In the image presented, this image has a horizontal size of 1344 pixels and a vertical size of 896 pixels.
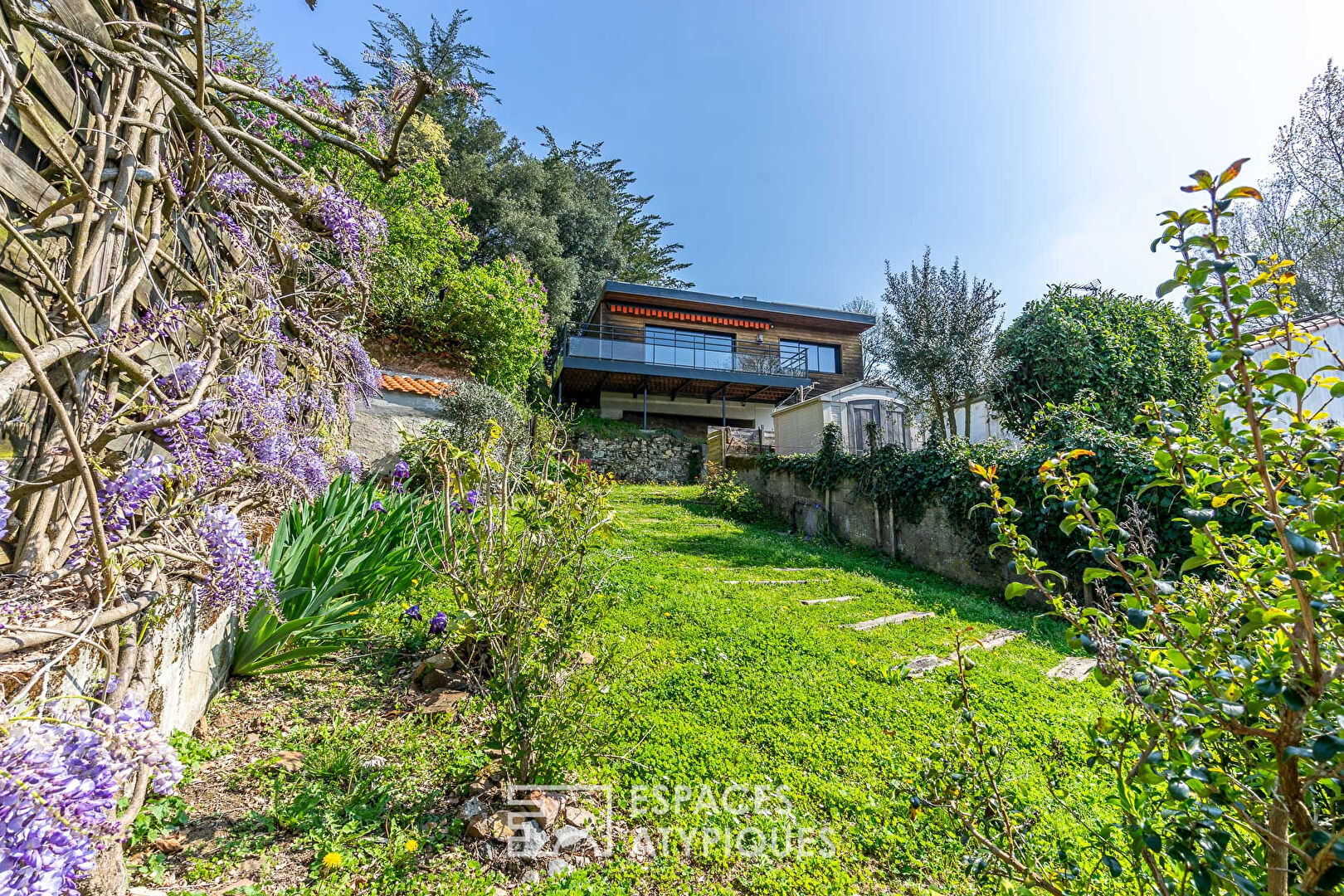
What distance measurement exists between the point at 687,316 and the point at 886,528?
12754mm

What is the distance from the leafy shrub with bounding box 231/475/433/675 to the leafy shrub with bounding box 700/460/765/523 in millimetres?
7600

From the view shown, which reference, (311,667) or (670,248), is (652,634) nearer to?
(311,667)

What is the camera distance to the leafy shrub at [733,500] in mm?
10805

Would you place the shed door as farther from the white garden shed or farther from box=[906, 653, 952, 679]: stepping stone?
box=[906, 653, 952, 679]: stepping stone

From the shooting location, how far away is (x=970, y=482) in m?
6.91

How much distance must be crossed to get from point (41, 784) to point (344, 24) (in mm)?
4180

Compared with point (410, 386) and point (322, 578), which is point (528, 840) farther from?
point (410, 386)

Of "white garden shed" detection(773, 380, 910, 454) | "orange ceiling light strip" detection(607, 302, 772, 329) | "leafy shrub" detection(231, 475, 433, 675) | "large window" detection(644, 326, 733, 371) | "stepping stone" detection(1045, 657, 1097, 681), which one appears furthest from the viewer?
"orange ceiling light strip" detection(607, 302, 772, 329)

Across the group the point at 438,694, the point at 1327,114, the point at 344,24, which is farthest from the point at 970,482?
the point at 1327,114

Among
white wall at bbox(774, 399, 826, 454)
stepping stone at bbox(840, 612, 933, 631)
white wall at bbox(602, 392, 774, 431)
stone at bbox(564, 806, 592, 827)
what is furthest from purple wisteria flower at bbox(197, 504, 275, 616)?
white wall at bbox(602, 392, 774, 431)

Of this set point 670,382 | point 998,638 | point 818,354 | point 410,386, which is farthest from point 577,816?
point 818,354

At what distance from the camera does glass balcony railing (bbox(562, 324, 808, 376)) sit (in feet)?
51.1

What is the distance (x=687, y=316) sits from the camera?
19.3m

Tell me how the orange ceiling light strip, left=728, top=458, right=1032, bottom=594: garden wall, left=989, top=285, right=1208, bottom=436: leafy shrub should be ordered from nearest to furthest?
1. left=728, top=458, right=1032, bottom=594: garden wall
2. left=989, top=285, right=1208, bottom=436: leafy shrub
3. the orange ceiling light strip
